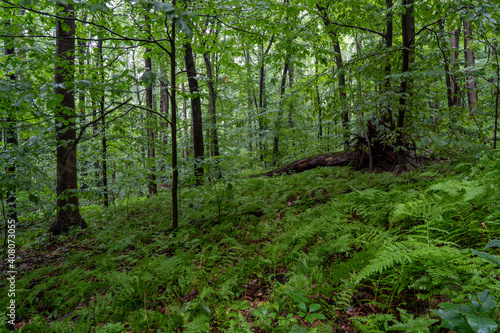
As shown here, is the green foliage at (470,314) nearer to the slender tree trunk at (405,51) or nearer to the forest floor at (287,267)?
the forest floor at (287,267)

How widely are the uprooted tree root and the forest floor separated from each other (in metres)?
1.42

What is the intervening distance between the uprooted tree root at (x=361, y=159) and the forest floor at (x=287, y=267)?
4.67 ft

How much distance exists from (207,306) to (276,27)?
19.2 feet

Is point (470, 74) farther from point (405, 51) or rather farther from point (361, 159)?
point (361, 159)

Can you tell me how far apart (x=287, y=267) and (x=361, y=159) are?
4.96 meters

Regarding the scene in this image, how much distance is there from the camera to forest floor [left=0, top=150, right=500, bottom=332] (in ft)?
6.65

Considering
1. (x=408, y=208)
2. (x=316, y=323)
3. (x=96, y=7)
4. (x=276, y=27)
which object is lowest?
(x=316, y=323)

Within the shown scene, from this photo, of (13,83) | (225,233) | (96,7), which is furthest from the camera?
(225,233)

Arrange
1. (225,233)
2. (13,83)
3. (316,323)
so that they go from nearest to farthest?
(316,323)
(13,83)
(225,233)

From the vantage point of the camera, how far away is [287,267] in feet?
10.2

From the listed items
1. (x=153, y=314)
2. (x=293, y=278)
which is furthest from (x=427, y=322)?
(x=153, y=314)

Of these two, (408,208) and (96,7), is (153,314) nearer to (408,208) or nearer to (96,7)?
(408,208)

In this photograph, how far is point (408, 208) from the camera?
9.97ft

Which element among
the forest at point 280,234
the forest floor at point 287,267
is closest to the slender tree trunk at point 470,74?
the forest at point 280,234
